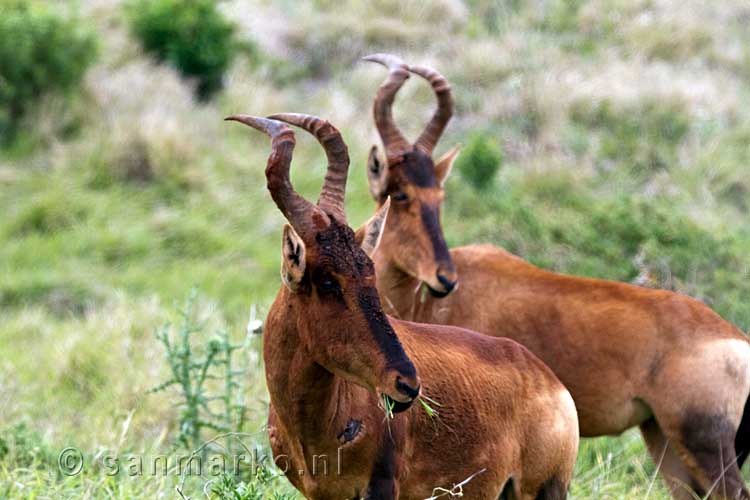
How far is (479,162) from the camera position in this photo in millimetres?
12773

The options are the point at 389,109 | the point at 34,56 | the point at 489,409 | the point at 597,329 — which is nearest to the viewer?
the point at 489,409

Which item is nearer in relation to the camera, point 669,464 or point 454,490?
point 454,490

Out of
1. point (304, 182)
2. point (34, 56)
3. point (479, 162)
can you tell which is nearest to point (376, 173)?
point (479, 162)

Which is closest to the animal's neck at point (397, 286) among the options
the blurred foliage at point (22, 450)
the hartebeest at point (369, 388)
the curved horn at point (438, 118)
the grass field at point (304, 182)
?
the curved horn at point (438, 118)

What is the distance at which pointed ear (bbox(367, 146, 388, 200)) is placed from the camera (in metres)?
7.26

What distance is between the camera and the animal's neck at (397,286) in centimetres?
723

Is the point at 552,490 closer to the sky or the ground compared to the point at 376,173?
closer to the ground

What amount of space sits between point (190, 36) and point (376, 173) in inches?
336

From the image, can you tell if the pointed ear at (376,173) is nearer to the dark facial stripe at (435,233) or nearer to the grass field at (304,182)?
the dark facial stripe at (435,233)

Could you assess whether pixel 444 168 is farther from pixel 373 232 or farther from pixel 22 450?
pixel 22 450

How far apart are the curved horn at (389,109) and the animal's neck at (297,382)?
281 cm

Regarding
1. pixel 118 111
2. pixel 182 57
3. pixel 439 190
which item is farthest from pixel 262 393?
pixel 182 57

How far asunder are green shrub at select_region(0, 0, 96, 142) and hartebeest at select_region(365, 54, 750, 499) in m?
7.38

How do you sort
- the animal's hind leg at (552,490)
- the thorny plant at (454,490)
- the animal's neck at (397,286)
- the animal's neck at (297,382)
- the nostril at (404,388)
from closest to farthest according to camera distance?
the nostril at (404,388) < the animal's neck at (297,382) < the thorny plant at (454,490) < the animal's hind leg at (552,490) < the animal's neck at (397,286)
